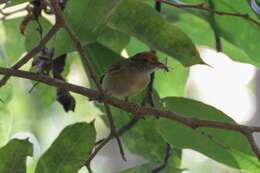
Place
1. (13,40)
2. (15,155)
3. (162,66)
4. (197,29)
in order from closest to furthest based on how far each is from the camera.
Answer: (15,155), (162,66), (197,29), (13,40)

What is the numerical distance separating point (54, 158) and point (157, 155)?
0.67m

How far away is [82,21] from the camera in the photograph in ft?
6.04

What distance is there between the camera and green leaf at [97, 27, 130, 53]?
2281 mm

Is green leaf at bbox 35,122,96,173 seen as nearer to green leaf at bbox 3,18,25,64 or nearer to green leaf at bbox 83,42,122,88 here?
green leaf at bbox 83,42,122,88

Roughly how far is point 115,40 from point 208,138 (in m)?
0.76

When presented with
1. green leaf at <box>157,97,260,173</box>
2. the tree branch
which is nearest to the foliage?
green leaf at <box>157,97,260,173</box>

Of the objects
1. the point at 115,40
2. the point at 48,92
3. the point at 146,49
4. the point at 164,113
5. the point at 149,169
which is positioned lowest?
the point at 149,169

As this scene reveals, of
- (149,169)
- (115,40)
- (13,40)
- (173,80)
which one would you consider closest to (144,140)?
(149,169)

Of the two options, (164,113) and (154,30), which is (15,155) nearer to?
(164,113)

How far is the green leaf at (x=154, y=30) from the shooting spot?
5.68 feet

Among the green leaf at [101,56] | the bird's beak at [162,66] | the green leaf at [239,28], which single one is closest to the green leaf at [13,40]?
the green leaf at [101,56]

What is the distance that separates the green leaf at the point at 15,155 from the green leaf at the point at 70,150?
0.28 feet

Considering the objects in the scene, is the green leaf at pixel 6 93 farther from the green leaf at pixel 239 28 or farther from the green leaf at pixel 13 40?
the green leaf at pixel 239 28

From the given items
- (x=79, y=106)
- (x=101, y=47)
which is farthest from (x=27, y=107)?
(x=101, y=47)
